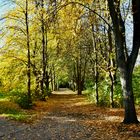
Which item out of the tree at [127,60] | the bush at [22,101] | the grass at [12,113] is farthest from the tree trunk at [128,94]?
the bush at [22,101]

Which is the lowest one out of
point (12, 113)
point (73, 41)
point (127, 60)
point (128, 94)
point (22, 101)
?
point (12, 113)

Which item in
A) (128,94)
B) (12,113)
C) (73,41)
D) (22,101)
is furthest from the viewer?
(73,41)

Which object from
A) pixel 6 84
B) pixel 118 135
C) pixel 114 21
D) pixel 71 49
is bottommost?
pixel 118 135

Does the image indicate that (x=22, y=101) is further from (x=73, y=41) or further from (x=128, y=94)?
(x=73, y=41)

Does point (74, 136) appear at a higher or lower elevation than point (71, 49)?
lower

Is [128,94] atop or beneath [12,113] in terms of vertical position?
atop

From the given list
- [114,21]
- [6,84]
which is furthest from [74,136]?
[6,84]

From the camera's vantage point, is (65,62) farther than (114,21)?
Yes

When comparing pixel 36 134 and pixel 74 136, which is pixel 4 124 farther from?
pixel 74 136

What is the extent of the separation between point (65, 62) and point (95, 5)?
30669 mm

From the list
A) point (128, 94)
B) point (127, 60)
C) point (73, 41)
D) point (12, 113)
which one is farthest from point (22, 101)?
point (73, 41)

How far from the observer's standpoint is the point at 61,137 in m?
12.6

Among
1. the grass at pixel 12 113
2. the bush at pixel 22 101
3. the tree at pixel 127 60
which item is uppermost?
the tree at pixel 127 60

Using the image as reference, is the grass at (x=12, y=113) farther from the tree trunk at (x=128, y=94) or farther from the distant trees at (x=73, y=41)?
the tree trunk at (x=128, y=94)
